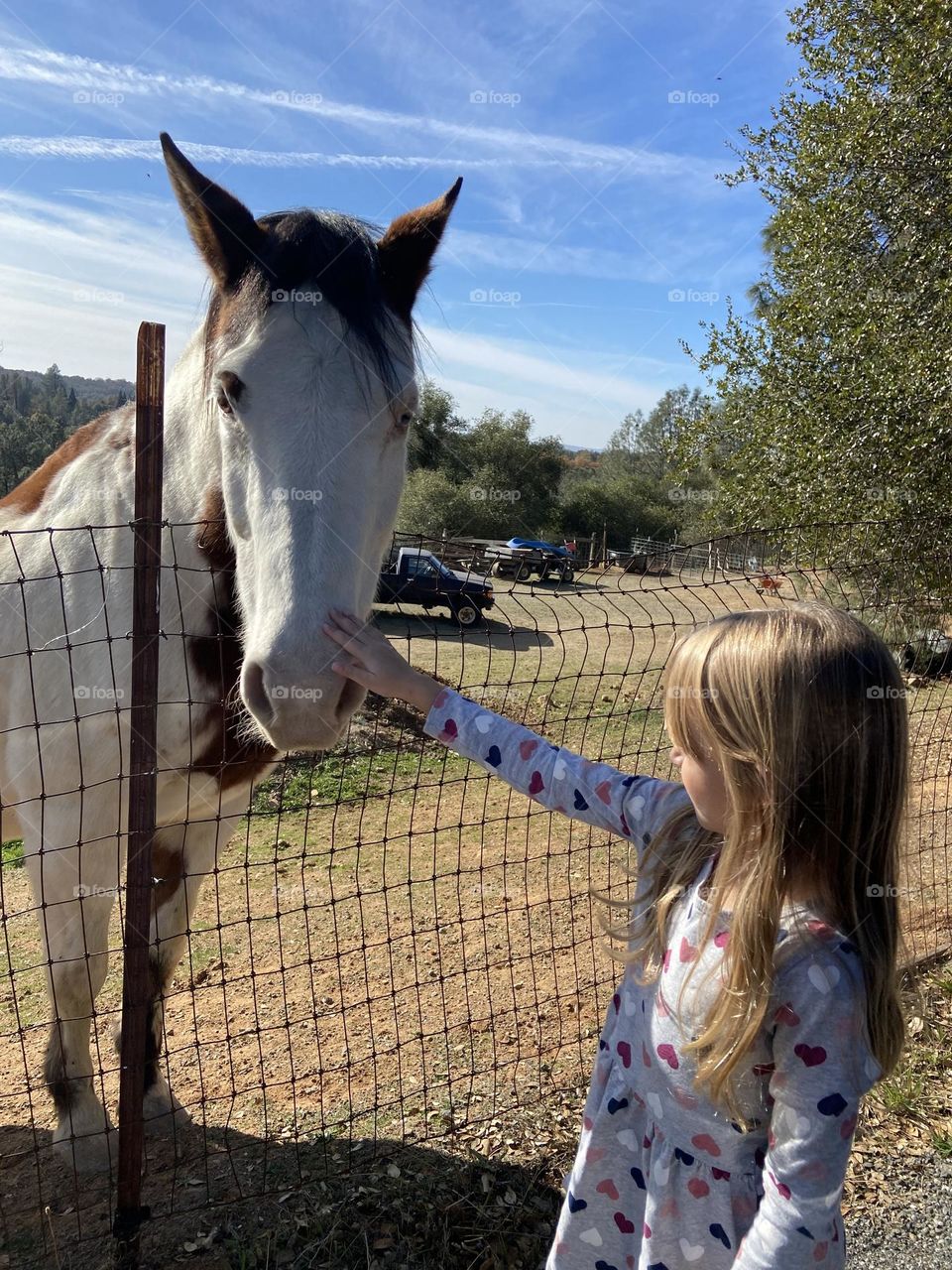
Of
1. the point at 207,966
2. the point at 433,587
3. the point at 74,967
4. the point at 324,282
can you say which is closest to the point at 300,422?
the point at 324,282

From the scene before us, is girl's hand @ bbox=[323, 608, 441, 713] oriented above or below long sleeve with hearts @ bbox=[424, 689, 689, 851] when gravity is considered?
above

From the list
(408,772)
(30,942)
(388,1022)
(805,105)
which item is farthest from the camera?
(805,105)

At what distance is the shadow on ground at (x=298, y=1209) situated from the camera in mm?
2344

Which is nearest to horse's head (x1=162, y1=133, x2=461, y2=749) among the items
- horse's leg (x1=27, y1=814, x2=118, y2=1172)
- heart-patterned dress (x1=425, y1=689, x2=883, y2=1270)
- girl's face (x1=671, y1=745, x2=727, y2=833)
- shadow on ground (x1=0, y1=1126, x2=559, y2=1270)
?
heart-patterned dress (x1=425, y1=689, x2=883, y2=1270)

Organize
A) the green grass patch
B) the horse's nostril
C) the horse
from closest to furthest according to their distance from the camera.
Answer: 1. the horse's nostril
2. the horse
3. the green grass patch

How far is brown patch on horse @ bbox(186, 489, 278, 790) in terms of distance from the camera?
2.54 m

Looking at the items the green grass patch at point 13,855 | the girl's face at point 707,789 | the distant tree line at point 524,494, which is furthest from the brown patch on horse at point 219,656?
the distant tree line at point 524,494

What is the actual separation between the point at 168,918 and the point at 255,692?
187cm

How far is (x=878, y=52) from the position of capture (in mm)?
7590

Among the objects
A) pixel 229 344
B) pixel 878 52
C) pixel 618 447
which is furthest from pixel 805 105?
pixel 618 447

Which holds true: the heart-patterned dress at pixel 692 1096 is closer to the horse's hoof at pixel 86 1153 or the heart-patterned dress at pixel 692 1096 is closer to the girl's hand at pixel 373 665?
the girl's hand at pixel 373 665

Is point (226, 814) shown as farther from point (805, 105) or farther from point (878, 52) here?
point (805, 105)

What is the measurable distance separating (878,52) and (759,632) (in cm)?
914

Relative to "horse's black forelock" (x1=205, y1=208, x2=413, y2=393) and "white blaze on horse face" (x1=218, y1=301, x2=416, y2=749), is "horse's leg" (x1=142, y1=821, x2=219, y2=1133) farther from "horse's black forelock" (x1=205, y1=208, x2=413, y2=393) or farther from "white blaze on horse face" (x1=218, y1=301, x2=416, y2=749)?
"horse's black forelock" (x1=205, y1=208, x2=413, y2=393)
